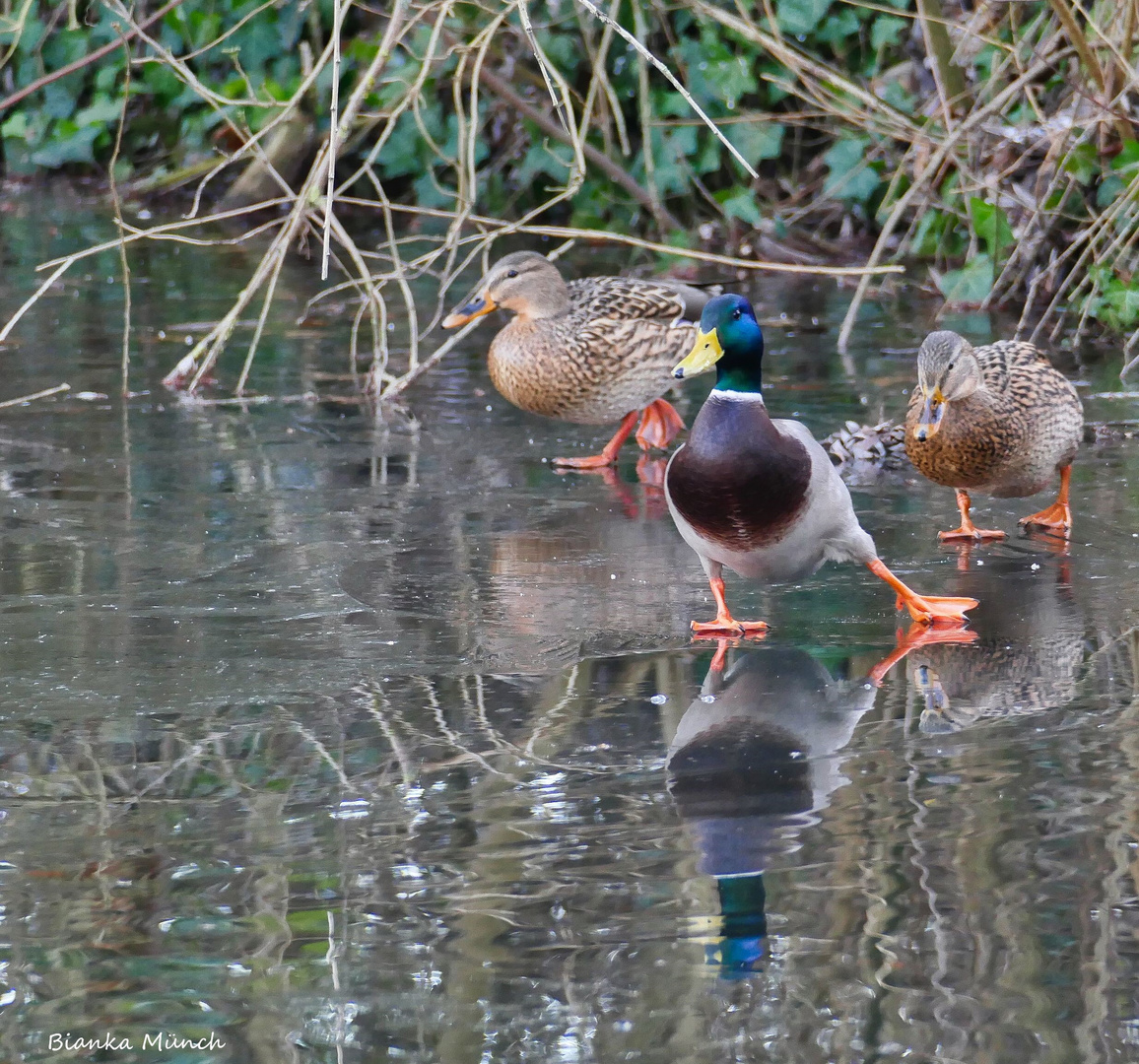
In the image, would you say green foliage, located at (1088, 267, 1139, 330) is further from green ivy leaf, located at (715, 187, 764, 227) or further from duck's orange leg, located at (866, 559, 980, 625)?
duck's orange leg, located at (866, 559, 980, 625)

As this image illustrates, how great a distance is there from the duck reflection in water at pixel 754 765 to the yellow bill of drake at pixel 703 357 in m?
0.74

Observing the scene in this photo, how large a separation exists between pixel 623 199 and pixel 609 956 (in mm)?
8572

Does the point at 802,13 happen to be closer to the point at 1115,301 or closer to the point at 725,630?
the point at 1115,301

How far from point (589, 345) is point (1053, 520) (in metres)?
1.97

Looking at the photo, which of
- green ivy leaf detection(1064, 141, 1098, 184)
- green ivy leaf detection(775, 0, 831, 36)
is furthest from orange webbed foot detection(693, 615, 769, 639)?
green ivy leaf detection(775, 0, 831, 36)

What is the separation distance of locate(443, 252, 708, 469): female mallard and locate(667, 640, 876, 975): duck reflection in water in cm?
244

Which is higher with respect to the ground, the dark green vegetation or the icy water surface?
the dark green vegetation

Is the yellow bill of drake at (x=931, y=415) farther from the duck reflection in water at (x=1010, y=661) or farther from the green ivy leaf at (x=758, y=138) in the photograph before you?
the green ivy leaf at (x=758, y=138)

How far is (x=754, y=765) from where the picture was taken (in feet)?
11.5

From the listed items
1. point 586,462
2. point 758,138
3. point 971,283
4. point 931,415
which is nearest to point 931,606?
point 931,415

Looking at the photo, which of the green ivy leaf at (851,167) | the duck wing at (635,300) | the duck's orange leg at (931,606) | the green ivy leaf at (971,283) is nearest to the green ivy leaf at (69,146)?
the green ivy leaf at (851,167)

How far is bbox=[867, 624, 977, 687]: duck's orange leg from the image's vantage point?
4.18m

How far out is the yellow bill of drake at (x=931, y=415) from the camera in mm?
4879

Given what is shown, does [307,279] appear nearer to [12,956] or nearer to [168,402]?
[168,402]
